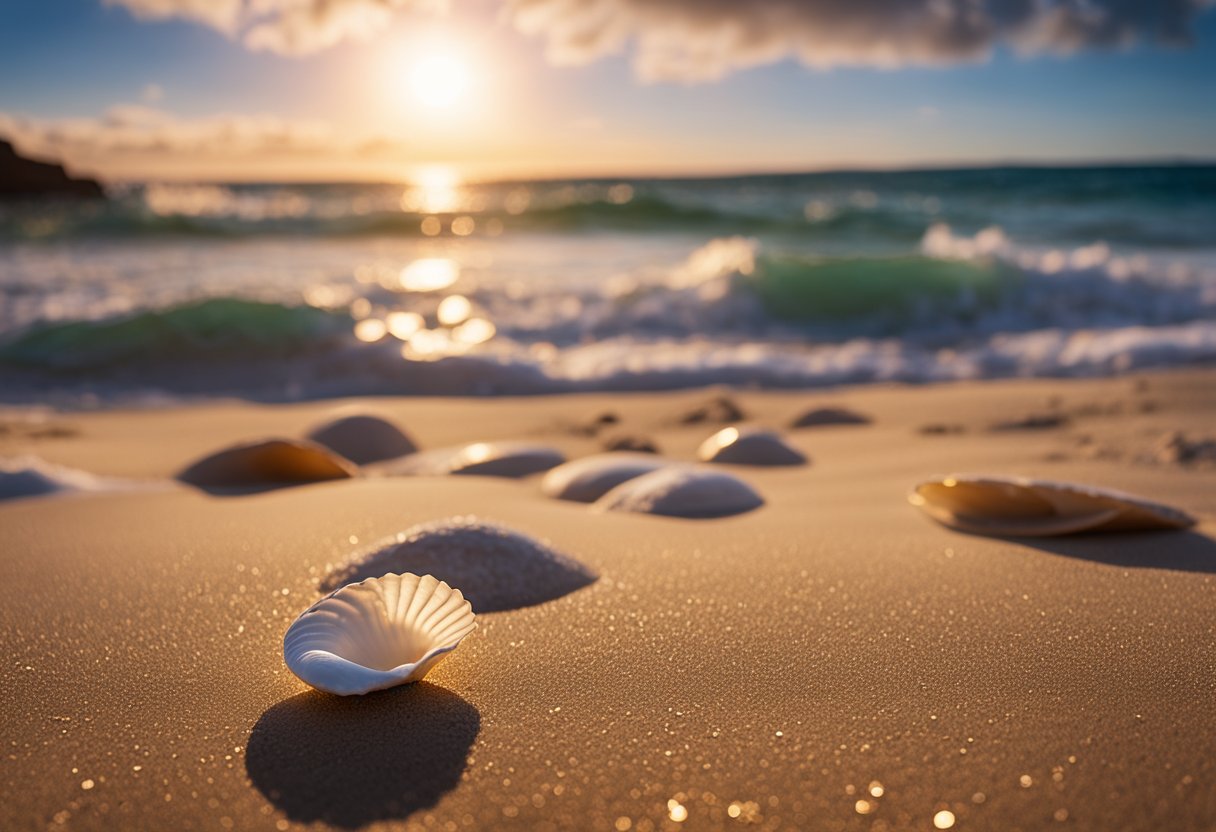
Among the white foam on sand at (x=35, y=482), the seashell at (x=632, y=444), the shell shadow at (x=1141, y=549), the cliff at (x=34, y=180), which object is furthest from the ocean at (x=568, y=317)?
the cliff at (x=34, y=180)

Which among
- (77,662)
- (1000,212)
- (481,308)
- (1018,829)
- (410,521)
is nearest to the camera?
(1018,829)

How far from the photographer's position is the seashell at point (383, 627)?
131cm

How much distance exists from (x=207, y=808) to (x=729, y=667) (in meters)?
0.73

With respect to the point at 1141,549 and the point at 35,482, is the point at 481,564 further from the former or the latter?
the point at 35,482

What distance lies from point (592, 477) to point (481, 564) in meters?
0.97

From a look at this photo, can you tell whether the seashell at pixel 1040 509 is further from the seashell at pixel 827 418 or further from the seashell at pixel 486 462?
the seashell at pixel 827 418

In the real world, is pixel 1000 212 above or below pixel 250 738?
above

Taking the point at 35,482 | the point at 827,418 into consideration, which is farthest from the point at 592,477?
the point at 827,418

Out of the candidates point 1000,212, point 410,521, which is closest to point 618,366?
point 410,521

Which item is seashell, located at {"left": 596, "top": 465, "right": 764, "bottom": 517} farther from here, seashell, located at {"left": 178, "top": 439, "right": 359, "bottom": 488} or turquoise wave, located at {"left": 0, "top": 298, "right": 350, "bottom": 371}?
turquoise wave, located at {"left": 0, "top": 298, "right": 350, "bottom": 371}

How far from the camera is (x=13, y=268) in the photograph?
1202 centimetres

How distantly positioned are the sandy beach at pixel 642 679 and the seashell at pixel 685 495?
0.07m

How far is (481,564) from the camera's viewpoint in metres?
1.79

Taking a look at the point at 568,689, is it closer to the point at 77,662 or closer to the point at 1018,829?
the point at 1018,829
